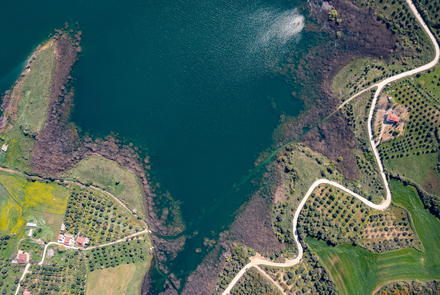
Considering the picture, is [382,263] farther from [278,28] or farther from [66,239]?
[66,239]

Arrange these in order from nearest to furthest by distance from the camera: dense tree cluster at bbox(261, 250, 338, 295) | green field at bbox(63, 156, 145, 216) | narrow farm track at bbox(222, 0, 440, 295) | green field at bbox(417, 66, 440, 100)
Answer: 1. dense tree cluster at bbox(261, 250, 338, 295)
2. narrow farm track at bbox(222, 0, 440, 295)
3. green field at bbox(417, 66, 440, 100)
4. green field at bbox(63, 156, 145, 216)

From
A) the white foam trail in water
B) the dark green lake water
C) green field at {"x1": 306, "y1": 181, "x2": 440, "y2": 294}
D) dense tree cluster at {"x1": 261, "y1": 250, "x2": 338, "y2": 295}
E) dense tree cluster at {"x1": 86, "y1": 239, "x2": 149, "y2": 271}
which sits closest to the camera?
dense tree cluster at {"x1": 261, "y1": 250, "x2": 338, "y2": 295}

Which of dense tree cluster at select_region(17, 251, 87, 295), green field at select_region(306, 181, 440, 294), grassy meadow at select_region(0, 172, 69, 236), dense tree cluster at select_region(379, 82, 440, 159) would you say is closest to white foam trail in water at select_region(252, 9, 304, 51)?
dense tree cluster at select_region(379, 82, 440, 159)

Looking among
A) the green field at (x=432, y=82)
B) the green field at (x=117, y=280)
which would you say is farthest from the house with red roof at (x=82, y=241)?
the green field at (x=432, y=82)

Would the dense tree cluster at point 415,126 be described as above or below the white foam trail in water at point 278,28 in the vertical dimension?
below

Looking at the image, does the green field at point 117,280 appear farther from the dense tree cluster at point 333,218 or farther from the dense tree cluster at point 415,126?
the dense tree cluster at point 415,126

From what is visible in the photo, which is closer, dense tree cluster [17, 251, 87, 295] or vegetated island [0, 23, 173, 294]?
dense tree cluster [17, 251, 87, 295]

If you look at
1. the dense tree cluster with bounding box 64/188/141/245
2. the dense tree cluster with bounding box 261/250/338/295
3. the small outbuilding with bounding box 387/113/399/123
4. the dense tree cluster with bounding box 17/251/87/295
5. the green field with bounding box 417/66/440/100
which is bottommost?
the dense tree cluster with bounding box 261/250/338/295

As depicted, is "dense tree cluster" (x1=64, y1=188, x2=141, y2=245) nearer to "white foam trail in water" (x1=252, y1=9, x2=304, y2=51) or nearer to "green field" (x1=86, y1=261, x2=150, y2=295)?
"green field" (x1=86, y1=261, x2=150, y2=295)
